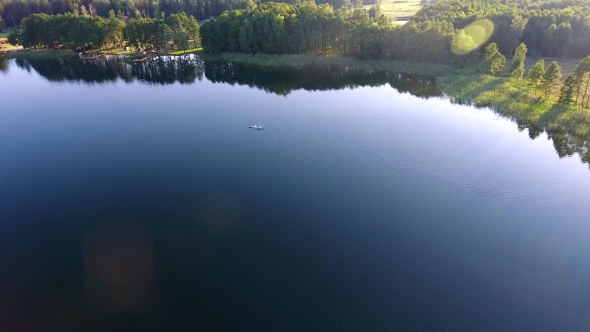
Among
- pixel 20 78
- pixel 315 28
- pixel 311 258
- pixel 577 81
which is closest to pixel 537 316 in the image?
pixel 311 258

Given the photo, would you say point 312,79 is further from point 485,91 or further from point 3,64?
point 3,64

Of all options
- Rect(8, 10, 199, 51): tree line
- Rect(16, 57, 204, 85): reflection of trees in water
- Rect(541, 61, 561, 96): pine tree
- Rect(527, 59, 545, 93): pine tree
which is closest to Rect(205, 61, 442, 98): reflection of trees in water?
Rect(16, 57, 204, 85): reflection of trees in water

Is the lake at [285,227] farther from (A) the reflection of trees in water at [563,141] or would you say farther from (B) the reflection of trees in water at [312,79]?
(B) the reflection of trees in water at [312,79]

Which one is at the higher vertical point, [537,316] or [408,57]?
[408,57]

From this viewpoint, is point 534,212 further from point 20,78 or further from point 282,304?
point 20,78

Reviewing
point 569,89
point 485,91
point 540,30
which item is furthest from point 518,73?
point 540,30

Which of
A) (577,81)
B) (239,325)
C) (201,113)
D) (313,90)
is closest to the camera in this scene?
(239,325)

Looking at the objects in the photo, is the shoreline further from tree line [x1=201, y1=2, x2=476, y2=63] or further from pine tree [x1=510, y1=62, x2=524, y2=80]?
tree line [x1=201, y1=2, x2=476, y2=63]
